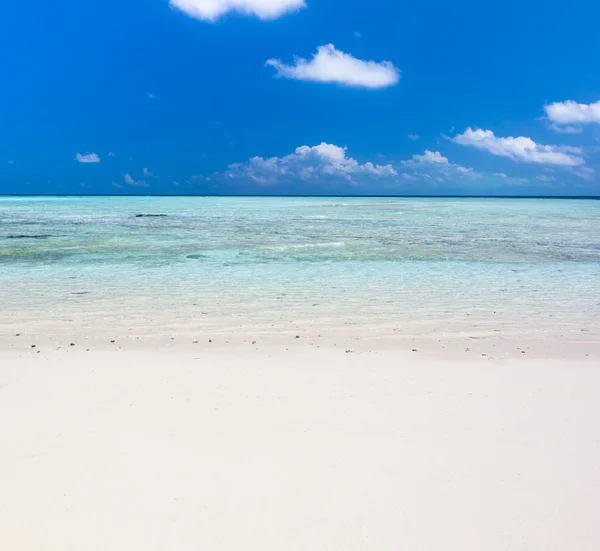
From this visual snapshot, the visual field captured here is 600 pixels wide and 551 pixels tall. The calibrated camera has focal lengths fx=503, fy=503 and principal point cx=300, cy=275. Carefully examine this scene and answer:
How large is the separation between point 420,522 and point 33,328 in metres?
8.03

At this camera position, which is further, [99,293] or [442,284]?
[442,284]

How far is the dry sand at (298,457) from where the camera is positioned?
11.5 feet

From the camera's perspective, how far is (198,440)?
4727 mm

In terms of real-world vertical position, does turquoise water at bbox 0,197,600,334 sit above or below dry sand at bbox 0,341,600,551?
above

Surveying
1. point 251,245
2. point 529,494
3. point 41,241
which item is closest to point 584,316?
point 529,494

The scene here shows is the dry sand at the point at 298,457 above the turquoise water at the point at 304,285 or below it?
below

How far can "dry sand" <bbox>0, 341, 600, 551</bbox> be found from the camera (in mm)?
3498

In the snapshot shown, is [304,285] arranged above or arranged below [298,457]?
above

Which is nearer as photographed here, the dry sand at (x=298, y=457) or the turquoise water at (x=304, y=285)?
the dry sand at (x=298, y=457)

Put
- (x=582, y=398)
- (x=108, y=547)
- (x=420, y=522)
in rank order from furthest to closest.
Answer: (x=582, y=398) → (x=420, y=522) → (x=108, y=547)

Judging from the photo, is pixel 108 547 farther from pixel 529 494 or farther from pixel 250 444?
pixel 529 494

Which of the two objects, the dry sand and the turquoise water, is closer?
the dry sand

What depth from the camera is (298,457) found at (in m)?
4.43

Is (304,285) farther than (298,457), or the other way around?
(304,285)
